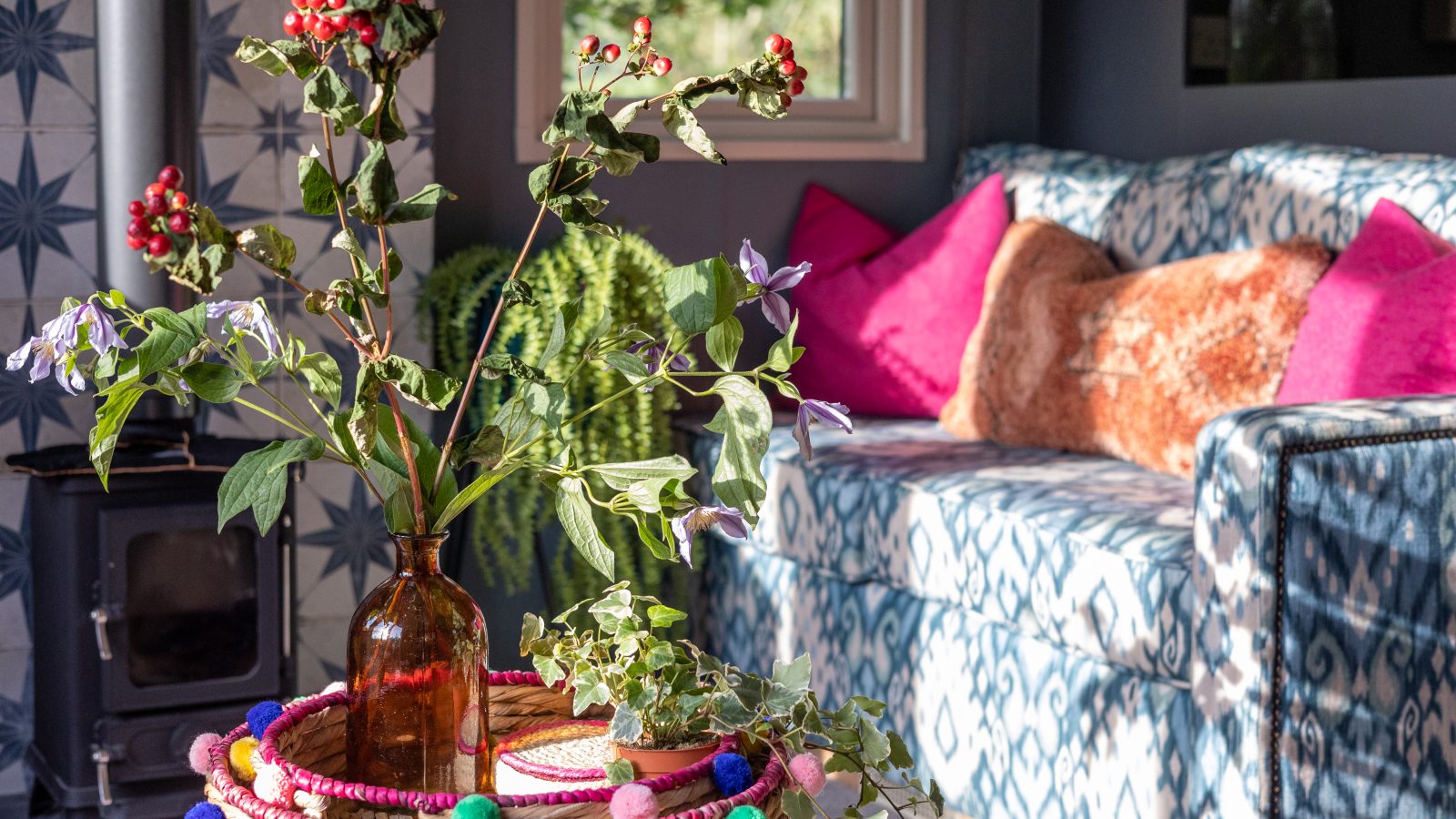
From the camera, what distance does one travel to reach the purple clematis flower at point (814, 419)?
1089 millimetres

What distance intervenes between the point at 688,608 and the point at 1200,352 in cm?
130

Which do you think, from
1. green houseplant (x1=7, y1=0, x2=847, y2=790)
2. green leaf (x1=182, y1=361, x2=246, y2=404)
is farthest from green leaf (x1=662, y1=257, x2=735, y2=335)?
green leaf (x1=182, y1=361, x2=246, y2=404)

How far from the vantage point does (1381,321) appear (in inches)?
90.3

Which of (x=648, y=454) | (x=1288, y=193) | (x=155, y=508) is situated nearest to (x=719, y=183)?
(x=648, y=454)

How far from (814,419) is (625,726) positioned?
27cm

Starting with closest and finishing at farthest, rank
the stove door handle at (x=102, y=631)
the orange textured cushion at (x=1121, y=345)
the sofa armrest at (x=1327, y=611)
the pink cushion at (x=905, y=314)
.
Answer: the sofa armrest at (x=1327, y=611) → the stove door handle at (x=102, y=631) → the orange textured cushion at (x=1121, y=345) → the pink cushion at (x=905, y=314)

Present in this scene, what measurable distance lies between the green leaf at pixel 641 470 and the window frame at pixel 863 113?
2.50 m

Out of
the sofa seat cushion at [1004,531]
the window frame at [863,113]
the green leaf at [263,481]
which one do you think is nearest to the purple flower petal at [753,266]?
the green leaf at [263,481]

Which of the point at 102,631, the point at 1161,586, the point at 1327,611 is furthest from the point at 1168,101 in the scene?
the point at 102,631

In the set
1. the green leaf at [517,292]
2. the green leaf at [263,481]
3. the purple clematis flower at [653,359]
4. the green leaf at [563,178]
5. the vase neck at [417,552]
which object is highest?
the green leaf at [563,178]

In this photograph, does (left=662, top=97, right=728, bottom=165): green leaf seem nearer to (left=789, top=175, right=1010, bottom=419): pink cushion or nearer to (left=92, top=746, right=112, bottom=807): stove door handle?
(left=92, top=746, right=112, bottom=807): stove door handle

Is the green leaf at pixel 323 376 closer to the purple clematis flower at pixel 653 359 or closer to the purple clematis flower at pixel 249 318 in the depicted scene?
the purple clematis flower at pixel 249 318

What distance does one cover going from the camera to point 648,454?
2979 mm

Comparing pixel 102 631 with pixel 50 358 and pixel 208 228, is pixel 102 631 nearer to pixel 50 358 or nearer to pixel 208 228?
pixel 50 358
